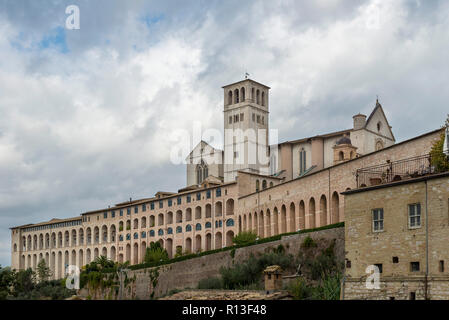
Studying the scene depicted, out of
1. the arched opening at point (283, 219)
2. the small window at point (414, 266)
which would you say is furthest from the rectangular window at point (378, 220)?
the arched opening at point (283, 219)

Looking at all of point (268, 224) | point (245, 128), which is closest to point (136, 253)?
point (245, 128)

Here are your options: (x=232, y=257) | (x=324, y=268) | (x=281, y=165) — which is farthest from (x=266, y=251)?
(x=281, y=165)

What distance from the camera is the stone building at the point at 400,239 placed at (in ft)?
87.8

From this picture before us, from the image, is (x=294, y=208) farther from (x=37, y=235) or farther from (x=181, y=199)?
(x=37, y=235)

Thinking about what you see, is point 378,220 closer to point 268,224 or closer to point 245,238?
point 245,238

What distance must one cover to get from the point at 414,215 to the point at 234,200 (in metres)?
41.3

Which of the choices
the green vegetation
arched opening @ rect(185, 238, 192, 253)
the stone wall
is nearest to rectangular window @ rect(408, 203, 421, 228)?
the stone wall

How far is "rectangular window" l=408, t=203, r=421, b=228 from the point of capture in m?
28.0

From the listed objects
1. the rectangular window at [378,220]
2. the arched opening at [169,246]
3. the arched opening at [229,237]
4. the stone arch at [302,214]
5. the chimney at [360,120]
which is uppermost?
the chimney at [360,120]

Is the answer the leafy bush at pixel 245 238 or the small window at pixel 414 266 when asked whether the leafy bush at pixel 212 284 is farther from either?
the small window at pixel 414 266

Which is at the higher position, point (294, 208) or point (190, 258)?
point (294, 208)

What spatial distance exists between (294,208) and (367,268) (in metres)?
25.1

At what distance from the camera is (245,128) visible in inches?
3541

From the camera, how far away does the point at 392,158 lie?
138ft
